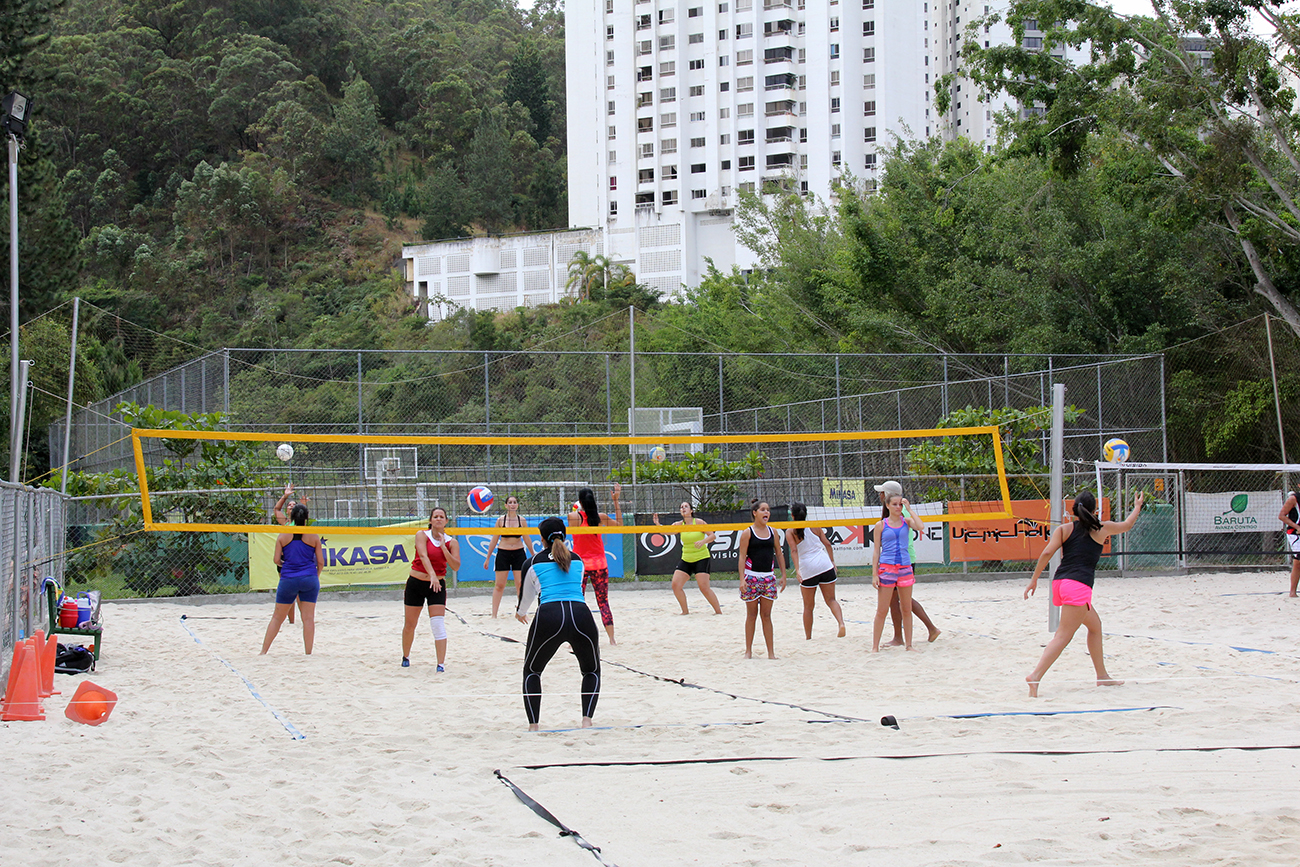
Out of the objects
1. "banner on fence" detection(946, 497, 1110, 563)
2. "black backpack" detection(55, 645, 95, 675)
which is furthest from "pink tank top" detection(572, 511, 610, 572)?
"banner on fence" detection(946, 497, 1110, 563)

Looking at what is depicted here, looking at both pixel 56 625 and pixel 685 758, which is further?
pixel 56 625

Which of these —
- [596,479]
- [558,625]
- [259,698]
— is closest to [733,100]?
[596,479]

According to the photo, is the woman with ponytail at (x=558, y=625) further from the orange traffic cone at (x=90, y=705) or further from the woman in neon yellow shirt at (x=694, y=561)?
the woman in neon yellow shirt at (x=694, y=561)

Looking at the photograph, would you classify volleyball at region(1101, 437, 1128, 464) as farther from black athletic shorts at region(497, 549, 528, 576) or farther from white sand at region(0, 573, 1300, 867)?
black athletic shorts at region(497, 549, 528, 576)

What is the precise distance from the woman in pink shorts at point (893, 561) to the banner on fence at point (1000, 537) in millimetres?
7765

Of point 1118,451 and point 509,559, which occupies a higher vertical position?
point 1118,451

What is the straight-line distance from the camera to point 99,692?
269 inches

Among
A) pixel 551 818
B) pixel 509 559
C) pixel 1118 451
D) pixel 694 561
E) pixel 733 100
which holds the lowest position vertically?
pixel 551 818

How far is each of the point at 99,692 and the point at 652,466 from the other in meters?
11.7

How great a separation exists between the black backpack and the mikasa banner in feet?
51.3

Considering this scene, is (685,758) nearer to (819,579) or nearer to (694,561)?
(819,579)

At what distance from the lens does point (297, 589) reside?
966 centimetres

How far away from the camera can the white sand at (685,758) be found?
441 centimetres

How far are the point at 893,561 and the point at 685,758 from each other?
13.3ft
